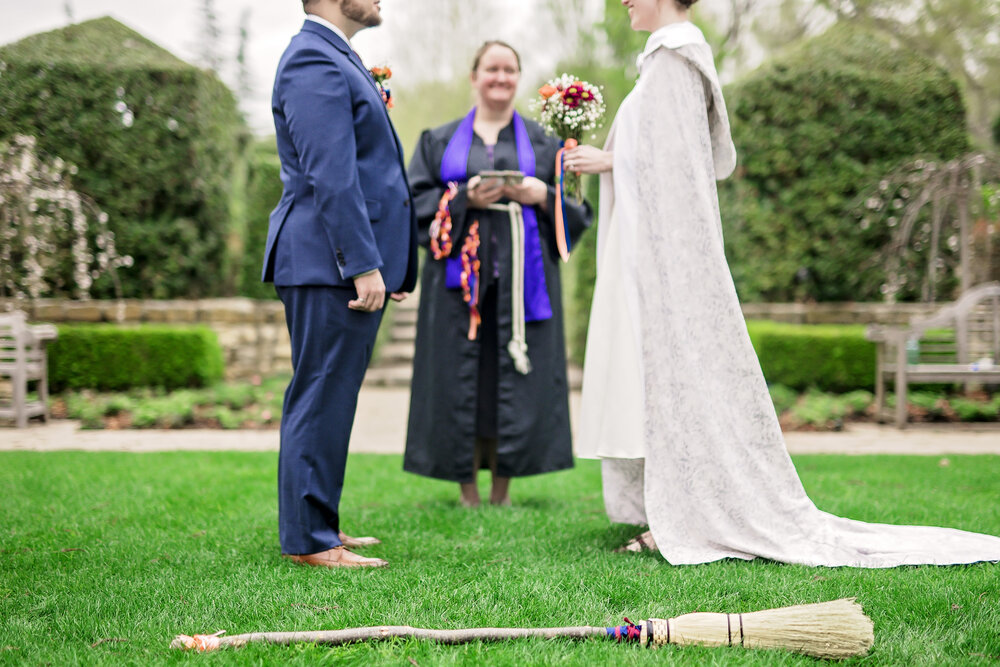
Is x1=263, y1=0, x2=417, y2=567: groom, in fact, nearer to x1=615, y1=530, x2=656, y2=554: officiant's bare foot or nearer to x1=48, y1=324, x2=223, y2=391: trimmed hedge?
x1=615, y1=530, x2=656, y2=554: officiant's bare foot

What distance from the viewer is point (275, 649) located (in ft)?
6.56

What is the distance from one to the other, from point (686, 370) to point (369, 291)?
1.13 m

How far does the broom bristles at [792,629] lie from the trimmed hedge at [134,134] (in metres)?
7.95

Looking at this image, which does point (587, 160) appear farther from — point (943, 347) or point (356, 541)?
point (943, 347)

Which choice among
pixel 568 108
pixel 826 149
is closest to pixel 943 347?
pixel 826 149

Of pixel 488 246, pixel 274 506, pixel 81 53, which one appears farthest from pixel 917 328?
pixel 81 53

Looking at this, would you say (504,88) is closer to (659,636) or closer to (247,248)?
(659,636)

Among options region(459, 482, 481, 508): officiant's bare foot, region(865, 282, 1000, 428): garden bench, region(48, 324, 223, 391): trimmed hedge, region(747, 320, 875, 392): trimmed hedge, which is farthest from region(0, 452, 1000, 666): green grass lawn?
region(48, 324, 223, 391): trimmed hedge

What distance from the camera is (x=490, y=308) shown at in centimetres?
404

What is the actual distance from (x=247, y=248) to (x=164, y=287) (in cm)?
147

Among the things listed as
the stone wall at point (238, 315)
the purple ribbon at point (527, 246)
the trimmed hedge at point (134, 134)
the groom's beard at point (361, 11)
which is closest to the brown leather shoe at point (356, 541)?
the purple ribbon at point (527, 246)

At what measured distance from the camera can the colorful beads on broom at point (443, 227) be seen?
12.8 ft

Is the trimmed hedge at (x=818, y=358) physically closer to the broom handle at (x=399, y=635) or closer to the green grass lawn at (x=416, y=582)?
the green grass lawn at (x=416, y=582)

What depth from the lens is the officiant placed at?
12.8 ft
